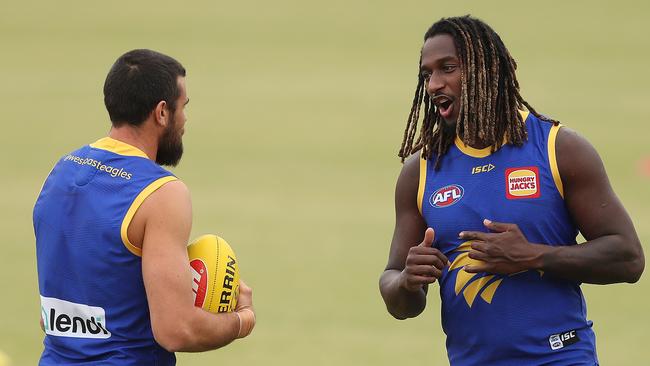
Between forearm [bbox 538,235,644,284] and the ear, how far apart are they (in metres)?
1.75

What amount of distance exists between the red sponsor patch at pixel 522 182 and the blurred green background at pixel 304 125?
5421mm

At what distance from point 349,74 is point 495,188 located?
58.8ft

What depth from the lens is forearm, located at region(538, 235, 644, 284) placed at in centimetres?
519

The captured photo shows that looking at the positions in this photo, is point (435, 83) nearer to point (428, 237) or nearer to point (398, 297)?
point (428, 237)

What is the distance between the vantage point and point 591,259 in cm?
518

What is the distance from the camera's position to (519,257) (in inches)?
204

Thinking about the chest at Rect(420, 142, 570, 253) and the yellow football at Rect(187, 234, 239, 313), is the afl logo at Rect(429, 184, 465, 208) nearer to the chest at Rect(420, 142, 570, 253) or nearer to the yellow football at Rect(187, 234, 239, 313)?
the chest at Rect(420, 142, 570, 253)

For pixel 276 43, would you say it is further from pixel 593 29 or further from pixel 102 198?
pixel 102 198

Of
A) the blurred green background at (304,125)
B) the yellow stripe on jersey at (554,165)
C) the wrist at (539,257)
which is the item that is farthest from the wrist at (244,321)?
the blurred green background at (304,125)

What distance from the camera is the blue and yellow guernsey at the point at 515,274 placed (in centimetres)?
531

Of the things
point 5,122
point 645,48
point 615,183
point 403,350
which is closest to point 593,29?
point 645,48

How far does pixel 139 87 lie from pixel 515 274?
1882 millimetres

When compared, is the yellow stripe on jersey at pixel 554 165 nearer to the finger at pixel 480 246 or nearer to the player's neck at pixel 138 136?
the finger at pixel 480 246

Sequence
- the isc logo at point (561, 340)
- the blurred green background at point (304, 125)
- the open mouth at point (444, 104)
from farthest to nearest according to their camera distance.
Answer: the blurred green background at point (304, 125) < the open mouth at point (444, 104) < the isc logo at point (561, 340)
